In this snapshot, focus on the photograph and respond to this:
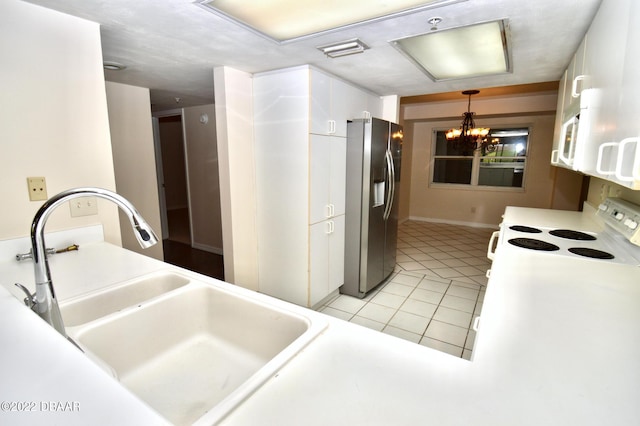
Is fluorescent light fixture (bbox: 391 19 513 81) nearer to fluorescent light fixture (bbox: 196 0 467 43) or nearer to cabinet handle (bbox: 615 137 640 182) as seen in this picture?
fluorescent light fixture (bbox: 196 0 467 43)

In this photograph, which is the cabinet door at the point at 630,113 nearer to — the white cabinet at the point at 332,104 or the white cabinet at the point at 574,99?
the white cabinet at the point at 574,99

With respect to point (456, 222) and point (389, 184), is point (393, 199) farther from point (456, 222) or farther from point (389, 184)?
point (456, 222)

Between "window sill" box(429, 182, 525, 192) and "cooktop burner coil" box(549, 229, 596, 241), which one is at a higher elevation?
"cooktop burner coil" box(549, 229, 596, 241)

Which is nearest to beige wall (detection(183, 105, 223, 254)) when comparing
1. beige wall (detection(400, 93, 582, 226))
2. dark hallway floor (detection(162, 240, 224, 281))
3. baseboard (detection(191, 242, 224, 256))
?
baseboard (detection(191, 242, 224, 256))

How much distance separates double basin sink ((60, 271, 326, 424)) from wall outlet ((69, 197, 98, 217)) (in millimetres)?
740

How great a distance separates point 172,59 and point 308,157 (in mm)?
1231

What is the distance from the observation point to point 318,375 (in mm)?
756

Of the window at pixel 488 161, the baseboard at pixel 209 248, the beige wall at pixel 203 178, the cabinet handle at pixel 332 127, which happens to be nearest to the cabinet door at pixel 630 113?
the cabinet handle at pixel 332 127

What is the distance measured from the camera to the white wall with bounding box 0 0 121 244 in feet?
4.90

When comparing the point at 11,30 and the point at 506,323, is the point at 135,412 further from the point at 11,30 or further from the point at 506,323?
the point at 11,30

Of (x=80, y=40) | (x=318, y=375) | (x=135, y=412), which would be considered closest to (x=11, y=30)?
(x=80, y=40)

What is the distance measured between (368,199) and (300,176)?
770mm

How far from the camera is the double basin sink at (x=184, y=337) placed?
1040mm

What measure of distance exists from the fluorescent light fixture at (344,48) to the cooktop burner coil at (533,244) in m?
1.55
